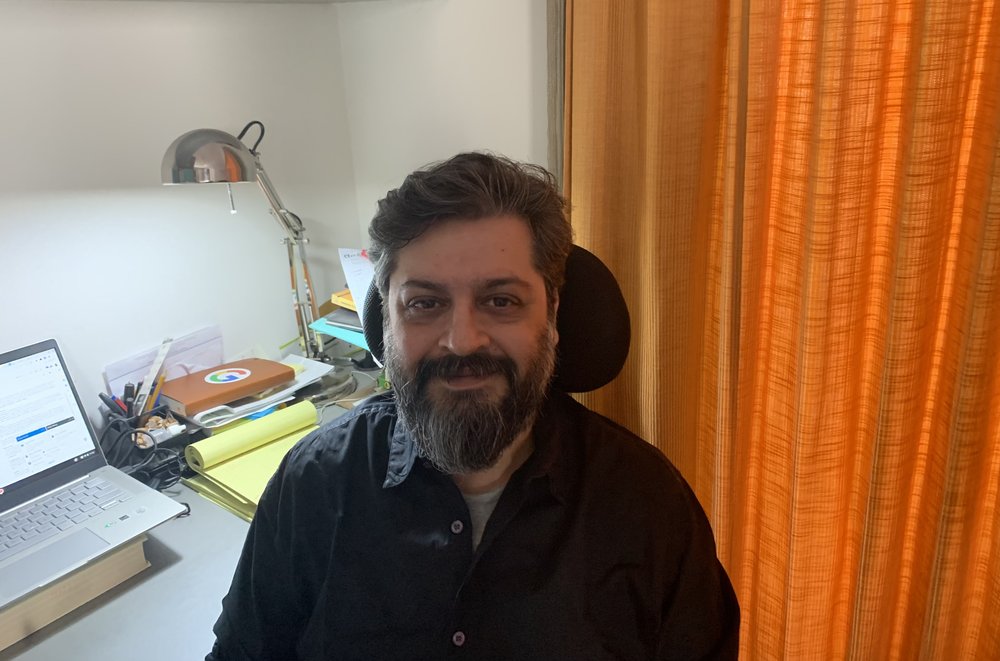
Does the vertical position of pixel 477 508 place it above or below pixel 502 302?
below

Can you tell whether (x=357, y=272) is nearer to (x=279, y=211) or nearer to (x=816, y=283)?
(x=279, y=211)

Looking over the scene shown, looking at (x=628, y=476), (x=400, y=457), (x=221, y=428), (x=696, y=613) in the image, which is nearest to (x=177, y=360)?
(x=221, y=428)

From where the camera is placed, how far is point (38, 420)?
1.32 meters

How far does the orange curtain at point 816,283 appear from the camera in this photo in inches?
34.4

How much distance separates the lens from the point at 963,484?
936mm

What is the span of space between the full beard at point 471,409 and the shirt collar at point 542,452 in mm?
33

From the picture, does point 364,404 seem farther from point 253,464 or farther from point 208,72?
point 208,72

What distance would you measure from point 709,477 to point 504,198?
2.09 feet

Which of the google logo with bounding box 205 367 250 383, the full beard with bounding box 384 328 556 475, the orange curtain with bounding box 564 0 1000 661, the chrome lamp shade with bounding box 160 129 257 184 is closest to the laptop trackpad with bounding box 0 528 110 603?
the google logo with bounding box 205 367 250 383

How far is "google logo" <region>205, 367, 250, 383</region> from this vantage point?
1.70 meters

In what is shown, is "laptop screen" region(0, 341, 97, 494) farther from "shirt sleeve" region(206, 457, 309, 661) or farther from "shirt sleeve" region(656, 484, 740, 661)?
"shirt sleeve" region(656, 484, 740, 661)

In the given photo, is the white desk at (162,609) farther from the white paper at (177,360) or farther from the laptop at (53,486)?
the white paper at (177,360)

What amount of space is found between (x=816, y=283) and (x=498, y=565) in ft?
1.96

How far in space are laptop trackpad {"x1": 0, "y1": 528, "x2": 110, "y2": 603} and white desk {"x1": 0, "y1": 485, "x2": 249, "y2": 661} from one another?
0.08 metres
